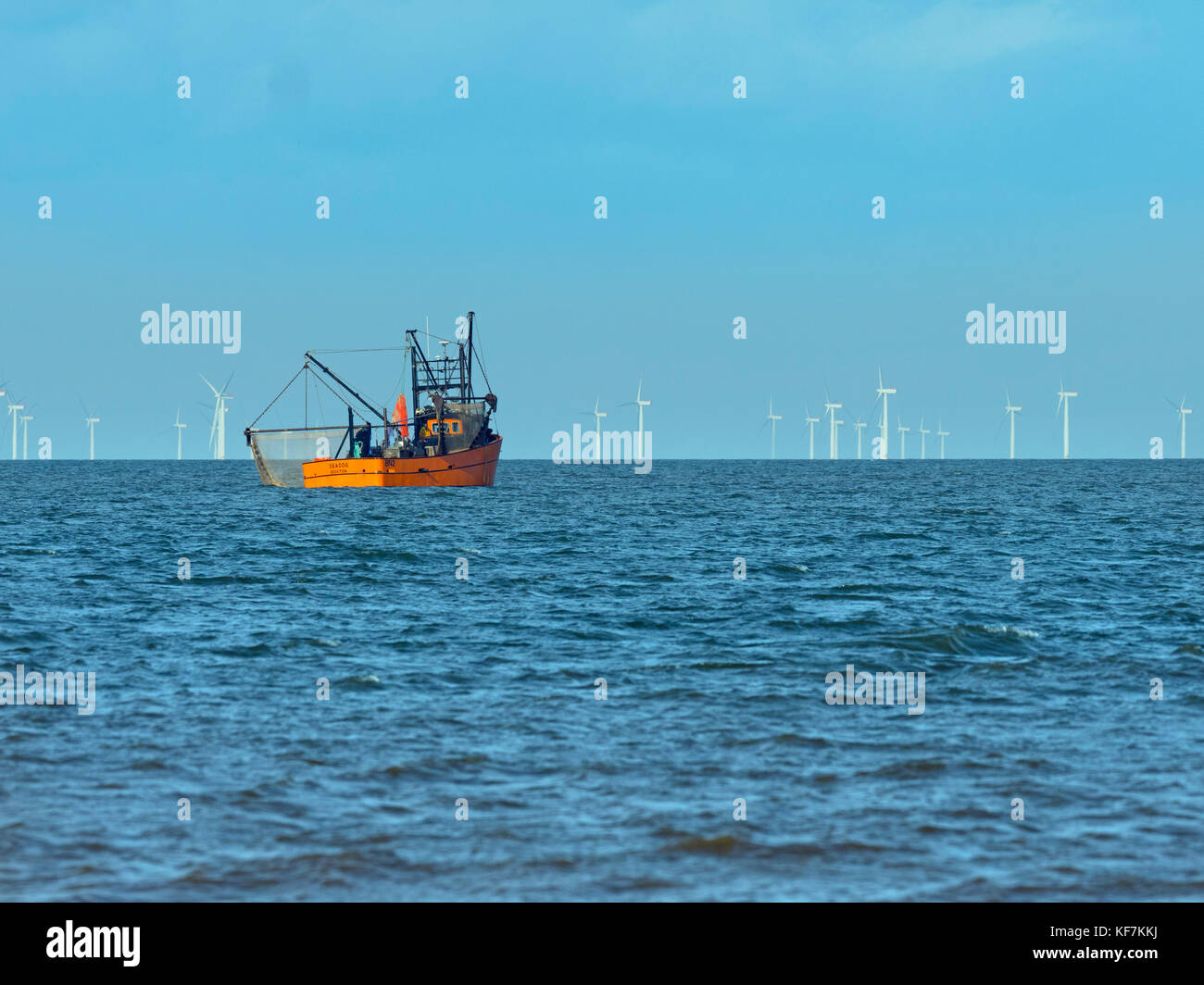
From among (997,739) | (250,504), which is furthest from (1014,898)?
(250,504)

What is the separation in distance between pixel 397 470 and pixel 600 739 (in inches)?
4410

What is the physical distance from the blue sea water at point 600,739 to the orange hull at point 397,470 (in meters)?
83.4

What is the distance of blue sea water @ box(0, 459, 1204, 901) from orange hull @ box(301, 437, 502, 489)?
274 ft

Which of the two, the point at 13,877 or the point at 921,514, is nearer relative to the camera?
the point at 13,877

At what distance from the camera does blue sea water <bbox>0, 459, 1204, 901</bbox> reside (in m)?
11.8

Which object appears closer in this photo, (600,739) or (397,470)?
(600,739)

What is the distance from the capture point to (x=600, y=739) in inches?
682

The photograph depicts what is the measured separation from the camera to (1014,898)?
11.0m

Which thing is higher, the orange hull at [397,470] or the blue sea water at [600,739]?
the orange hull at [397,470]

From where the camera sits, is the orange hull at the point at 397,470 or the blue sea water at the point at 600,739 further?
the orange hull at the point at 397,470

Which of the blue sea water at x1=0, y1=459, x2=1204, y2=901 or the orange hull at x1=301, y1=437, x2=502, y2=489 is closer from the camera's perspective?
the blue sea water at x1=0, y1=459, x2=1204, y2=901

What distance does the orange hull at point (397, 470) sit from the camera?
5000 inches
